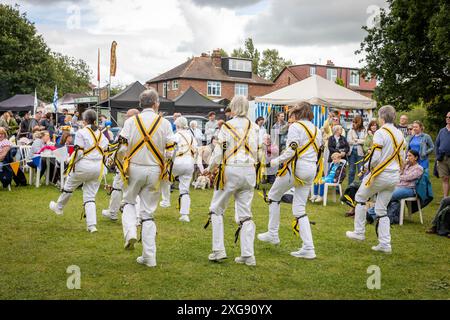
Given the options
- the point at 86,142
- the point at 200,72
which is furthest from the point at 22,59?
the point at 86,142

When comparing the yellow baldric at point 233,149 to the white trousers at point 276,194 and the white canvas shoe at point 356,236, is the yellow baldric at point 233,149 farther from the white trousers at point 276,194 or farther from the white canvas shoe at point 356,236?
the white canvas shoe at point 356,236

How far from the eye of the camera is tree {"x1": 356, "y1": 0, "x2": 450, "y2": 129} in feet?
84.0

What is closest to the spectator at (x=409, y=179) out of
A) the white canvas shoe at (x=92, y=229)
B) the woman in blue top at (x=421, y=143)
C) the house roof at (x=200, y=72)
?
the woman in blue top at (x=421, y=143)

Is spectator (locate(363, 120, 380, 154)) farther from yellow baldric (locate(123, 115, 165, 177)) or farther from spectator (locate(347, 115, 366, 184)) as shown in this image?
yellow baldric (locate(123, 115, 165, 177))

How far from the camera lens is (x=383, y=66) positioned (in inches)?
1105

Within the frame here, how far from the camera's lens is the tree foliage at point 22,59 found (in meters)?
43.1

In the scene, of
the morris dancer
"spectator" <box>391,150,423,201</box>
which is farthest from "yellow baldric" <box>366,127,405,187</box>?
the morris dancer

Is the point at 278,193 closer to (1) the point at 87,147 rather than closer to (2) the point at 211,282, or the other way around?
(2) the point at 211,282

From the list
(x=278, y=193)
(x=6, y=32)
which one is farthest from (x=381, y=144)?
(x=6, y=32)

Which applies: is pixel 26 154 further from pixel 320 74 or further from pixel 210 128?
pixel 320 74

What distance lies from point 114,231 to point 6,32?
133 feet

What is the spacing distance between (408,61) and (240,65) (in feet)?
120

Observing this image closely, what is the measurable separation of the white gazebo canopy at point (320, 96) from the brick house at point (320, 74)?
156 feet

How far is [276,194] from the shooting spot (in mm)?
7734
